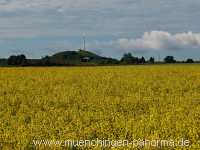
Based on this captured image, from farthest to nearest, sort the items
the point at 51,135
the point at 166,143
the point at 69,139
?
the point at 51,135 < the point at 69,139 < the point at 166,143

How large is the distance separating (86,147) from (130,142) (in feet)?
2.93

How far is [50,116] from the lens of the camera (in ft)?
48.2

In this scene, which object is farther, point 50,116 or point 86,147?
point 50,116

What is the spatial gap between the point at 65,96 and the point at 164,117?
8.63 meters

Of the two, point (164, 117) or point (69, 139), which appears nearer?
point (69, 139)

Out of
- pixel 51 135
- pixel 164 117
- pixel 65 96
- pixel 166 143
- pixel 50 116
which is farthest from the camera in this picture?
pixel 65 96

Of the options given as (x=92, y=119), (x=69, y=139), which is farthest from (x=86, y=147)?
(x=92, y=119)

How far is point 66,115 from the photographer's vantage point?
15.0 m

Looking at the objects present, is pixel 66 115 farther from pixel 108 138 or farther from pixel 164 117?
pixel 108 138

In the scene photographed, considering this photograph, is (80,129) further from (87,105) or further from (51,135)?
→ (87,105)

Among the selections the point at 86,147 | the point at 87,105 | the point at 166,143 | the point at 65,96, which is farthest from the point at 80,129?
the point at 65,96

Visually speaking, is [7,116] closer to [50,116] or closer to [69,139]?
[50,116]

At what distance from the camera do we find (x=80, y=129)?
11.8 m

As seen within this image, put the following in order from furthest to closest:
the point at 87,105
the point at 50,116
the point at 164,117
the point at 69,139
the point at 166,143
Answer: the point at 87,105 → the point at 50,116 → the point at 164,117 → the point at 69,139 → the point at 166,143
